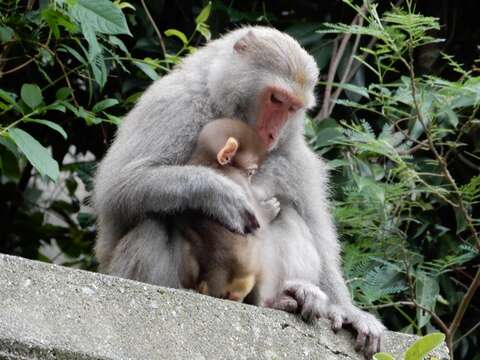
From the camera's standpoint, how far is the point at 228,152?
15.3ft

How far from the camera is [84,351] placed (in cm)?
324

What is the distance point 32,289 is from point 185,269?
4.31 feet

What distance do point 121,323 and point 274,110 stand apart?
1941 millimetres

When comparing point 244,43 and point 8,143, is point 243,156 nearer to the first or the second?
point 244,43

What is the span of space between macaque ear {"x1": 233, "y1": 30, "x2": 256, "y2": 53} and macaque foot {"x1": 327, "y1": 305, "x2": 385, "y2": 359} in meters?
1.39

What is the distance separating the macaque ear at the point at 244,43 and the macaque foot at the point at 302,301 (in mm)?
1197

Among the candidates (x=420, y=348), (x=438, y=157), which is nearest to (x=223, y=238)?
(x=420, y=348)

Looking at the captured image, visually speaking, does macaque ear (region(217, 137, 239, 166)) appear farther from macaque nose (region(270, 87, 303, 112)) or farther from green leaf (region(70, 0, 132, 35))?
green leaf (region(70, 0, 132, 35))

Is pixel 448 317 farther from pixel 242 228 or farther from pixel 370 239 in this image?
pixel 242 228

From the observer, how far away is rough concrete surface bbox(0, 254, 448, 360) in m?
3.22

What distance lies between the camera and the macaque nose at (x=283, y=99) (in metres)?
5.14

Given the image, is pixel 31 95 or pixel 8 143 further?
pixel 31 95

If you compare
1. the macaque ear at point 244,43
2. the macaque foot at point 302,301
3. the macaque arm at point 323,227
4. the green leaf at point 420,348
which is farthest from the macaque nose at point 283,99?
the green leaf at point 420,348

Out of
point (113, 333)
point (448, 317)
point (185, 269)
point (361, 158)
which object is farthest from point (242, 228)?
point (448, 317)
